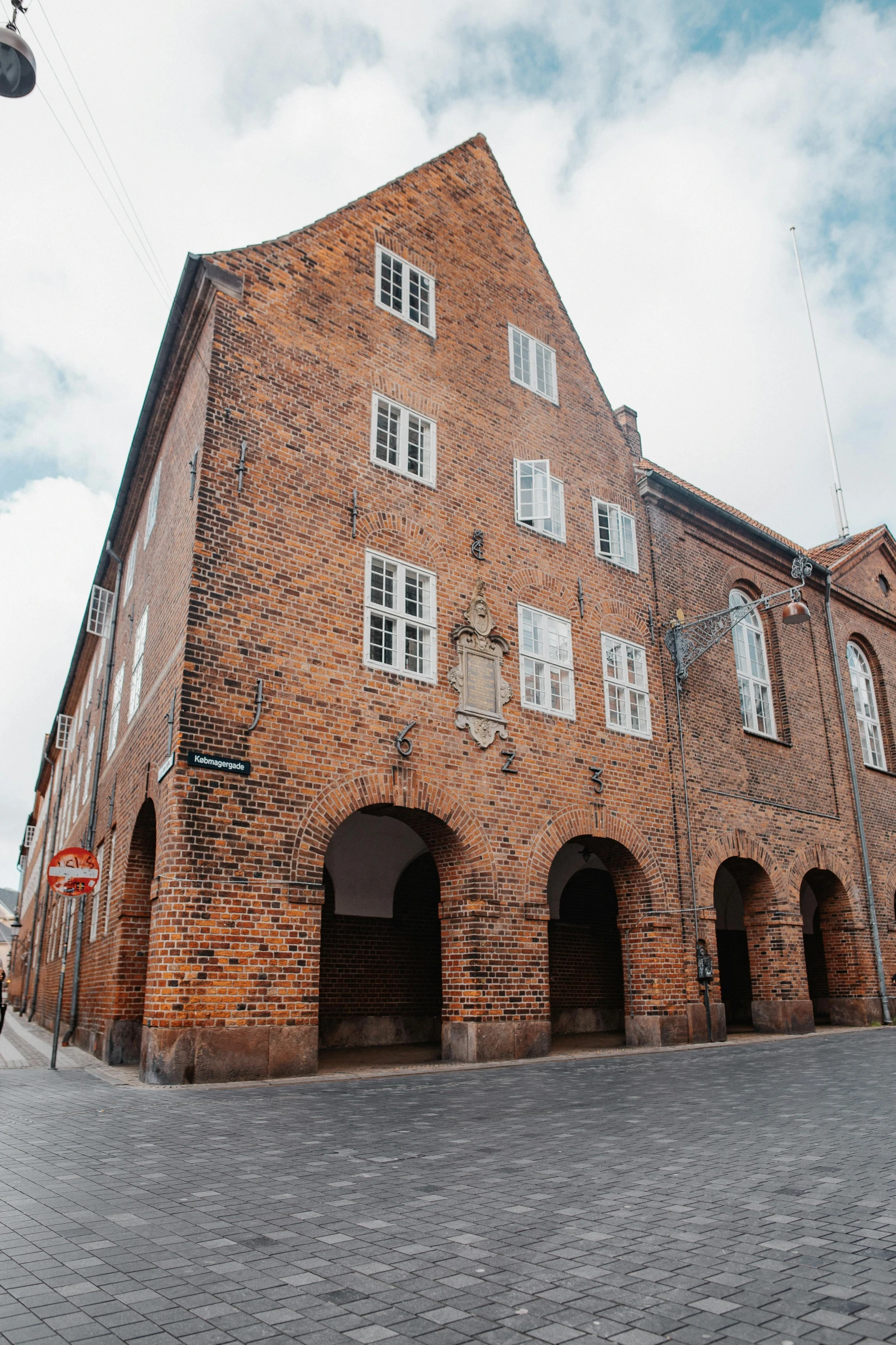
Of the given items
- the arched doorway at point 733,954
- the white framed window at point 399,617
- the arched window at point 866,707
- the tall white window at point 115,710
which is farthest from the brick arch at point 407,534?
the arched window at point 866,707

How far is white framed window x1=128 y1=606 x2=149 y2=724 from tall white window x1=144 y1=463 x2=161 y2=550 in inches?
61.9

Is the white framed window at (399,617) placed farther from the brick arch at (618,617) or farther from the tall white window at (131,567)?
the tall white window at (131,567)

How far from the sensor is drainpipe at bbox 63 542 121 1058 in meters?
15.9

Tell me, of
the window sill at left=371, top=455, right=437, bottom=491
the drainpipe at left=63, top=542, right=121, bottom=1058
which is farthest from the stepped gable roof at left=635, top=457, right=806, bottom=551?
the drainpipe at left=63, top=542, right=121, bottom=1058

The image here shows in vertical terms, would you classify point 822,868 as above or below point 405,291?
below


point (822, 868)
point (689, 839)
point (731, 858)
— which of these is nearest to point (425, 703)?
point (689, 839)

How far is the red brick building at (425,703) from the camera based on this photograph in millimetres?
10945

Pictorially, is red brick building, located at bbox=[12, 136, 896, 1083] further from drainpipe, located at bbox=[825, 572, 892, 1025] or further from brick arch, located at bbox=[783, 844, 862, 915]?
drainpipe, located at bbox=[825, 572, 892, 1025]

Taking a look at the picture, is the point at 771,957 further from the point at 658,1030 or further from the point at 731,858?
the point at 658,1030

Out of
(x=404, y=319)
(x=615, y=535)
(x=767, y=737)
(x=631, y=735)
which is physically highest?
(x=404, y=319)

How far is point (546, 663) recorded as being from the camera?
49.6 ft

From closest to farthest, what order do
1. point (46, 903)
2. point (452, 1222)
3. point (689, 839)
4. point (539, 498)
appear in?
1. point (452, 1222)
2. point (539, 498)
3. point (689, 839)
4. point (46, 903)

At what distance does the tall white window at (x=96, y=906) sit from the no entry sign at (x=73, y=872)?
3.80 meters

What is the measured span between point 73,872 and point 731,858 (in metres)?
11.8
